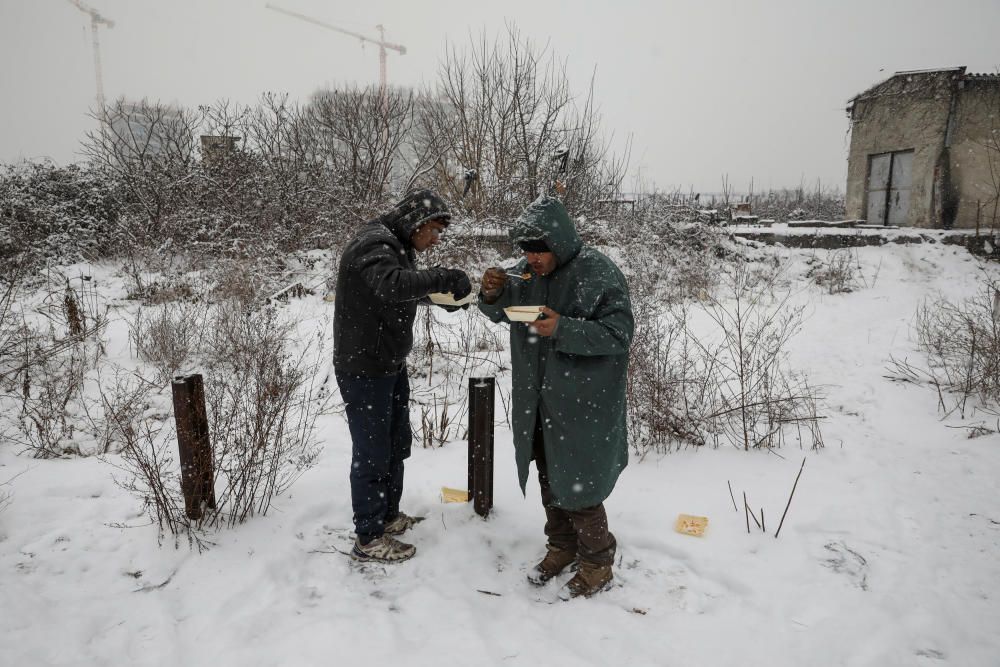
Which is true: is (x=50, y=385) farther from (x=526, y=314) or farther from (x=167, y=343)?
(x=526, y=314)

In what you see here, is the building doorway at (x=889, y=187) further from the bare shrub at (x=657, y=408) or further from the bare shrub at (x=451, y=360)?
the bare shrub at (x=657, y=408)

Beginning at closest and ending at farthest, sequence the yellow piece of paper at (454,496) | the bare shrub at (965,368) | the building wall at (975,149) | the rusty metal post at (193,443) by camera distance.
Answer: the rusty metal post at (193,443) < the yellow piece of paper at (454,496) < the bare shrub at (965,368) < the building wall at (975,149)

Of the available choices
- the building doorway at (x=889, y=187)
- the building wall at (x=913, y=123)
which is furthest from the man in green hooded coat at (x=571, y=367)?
the building doorway at (x=889, y=187)

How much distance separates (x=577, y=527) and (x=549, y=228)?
149 cm

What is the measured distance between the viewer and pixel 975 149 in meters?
13.4

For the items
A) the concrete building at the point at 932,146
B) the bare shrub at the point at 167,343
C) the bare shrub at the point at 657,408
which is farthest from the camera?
the concrete building at the point at 932,146

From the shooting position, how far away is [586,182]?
13742 mm

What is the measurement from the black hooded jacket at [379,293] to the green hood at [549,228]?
0.48 metres

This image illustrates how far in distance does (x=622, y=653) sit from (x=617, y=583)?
45 centimetres

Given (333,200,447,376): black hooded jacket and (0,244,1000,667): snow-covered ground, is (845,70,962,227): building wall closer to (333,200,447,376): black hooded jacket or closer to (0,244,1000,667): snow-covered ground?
(0,244,1000,667): snow-covered ground

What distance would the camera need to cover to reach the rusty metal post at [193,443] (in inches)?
113

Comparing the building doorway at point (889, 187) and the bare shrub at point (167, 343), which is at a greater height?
the building doorway at point (889, 187)

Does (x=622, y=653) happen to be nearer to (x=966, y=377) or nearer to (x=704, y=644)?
(x=704, y=644)

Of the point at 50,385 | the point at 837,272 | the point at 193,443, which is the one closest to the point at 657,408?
the point at 193,443
